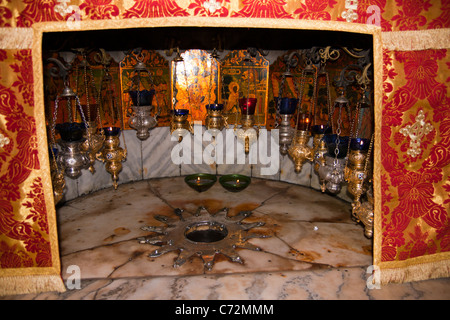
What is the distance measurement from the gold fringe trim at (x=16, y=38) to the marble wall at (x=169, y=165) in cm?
296

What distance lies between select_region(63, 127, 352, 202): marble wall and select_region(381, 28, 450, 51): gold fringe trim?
2.93 metres

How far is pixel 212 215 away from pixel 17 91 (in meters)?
2.56

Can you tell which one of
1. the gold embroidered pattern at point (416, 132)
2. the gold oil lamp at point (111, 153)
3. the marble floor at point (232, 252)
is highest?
the gold embroidered pattern at point (416, 132)

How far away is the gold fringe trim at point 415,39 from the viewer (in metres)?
2.66

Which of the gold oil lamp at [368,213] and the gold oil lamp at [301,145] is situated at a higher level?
the gold oil lamp at [301,145]

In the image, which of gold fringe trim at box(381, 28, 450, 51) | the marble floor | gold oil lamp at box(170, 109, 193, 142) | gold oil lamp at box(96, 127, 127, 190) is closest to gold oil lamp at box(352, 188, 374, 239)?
the marble floor

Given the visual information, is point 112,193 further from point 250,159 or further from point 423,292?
point 423,292

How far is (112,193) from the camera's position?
5.30 metres

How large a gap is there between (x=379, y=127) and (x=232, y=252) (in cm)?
182

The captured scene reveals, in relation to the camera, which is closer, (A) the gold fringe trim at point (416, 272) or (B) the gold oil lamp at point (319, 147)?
(A) the gold fringe trim at point (416, 272)

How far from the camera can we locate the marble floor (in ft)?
9.82

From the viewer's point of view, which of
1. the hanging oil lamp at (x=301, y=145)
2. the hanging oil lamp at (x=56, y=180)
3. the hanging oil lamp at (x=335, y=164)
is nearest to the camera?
the hanging oil lamp at (x=56, y=180)

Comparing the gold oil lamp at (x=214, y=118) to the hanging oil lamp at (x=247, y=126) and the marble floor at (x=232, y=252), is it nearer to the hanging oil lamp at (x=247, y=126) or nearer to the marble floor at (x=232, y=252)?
the hanging oil lamp at (x=247, y=126)

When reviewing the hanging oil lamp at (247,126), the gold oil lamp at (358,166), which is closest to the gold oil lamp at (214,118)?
the hanging oil lamp at (247,126)
